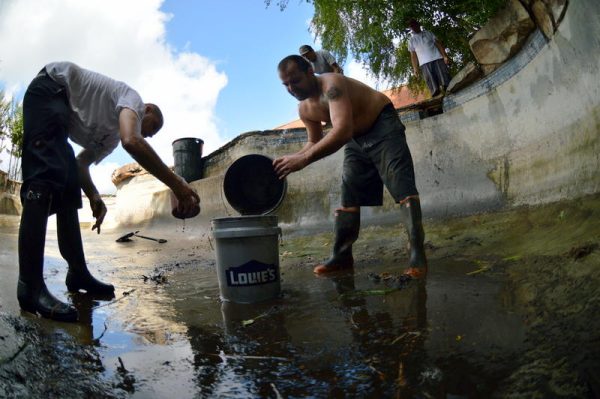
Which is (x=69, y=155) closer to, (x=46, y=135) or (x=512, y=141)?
(x=46, y=135)

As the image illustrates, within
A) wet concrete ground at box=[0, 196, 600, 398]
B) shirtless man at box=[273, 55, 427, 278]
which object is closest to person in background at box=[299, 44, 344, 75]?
shirtless man at box=[273, 55, 427, 278]

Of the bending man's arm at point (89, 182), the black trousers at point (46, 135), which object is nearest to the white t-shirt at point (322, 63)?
the bending man's arm at point (89, 182)

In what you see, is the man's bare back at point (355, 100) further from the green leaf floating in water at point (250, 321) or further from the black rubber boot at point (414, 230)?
the green leaf floating in water at point (250, 321)

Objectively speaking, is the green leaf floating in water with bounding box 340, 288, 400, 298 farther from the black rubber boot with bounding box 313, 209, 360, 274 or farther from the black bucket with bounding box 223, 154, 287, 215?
the black rubber boot with bounding box 313, 209, 360, 274

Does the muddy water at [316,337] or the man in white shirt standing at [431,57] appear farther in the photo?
the man in white shirt standing at [431,57]

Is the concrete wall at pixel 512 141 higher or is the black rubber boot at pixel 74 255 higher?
the concrete wall at pixel 512 141

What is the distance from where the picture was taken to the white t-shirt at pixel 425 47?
247 inches

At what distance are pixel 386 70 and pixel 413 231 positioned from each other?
6609 mm

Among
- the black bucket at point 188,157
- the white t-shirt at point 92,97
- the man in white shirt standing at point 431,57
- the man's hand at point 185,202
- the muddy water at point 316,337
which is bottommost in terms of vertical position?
the muddy water at point 316,337

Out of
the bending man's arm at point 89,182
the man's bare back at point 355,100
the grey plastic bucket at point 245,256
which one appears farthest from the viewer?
the man's bare back at point 355,100

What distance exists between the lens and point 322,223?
247 inches

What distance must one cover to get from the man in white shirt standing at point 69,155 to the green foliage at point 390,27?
4.38 meters

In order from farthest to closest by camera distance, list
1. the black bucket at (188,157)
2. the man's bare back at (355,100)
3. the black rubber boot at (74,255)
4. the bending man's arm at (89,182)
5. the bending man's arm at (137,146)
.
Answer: the black bucket at (188,157)
the man's bare back at (355,100)
the bending man's arm at (89,182)
the black rubber boot at (74,255)
the bending man's arm at (137,146)

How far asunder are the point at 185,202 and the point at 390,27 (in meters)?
6.00
